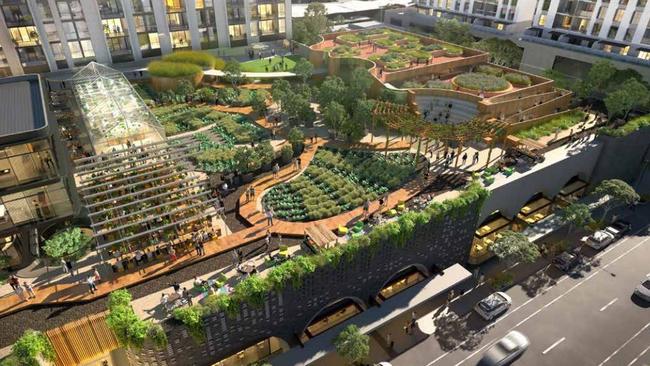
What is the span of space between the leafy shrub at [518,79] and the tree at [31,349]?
65595mm

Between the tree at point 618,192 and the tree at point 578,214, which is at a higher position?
the tree at point 618,192

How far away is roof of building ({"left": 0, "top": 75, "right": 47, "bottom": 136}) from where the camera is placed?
34.0 meters

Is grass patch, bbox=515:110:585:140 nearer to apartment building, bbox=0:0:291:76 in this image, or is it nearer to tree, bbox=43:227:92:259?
tree, bbox=43:227:92:259

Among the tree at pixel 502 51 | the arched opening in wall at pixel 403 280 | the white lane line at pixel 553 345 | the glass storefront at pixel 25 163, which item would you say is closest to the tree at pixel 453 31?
the tree at pixel 502 51

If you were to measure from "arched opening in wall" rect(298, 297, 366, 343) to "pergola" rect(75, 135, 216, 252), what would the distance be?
1264 cm

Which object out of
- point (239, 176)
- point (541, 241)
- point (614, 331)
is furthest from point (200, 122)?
point (614, 331)

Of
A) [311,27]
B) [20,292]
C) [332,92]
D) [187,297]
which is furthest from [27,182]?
[311,27]

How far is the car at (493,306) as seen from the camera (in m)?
38.2

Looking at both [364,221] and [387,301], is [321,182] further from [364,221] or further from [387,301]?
[387,301]

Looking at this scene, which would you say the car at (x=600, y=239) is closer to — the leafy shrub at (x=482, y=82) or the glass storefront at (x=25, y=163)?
the leafy shrub at (x=482, y=82)

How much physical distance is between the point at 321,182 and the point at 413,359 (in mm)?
19222

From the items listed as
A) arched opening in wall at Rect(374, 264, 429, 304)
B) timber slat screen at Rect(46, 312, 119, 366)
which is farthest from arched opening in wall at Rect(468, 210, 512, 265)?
timber slat screen at Rect(46, 312, 119, 366)

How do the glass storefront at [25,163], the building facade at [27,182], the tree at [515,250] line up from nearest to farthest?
the glass storefront at [25,163] < the building facade at [27,182] < the tree at [515,250]

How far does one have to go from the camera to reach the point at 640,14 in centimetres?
7212
